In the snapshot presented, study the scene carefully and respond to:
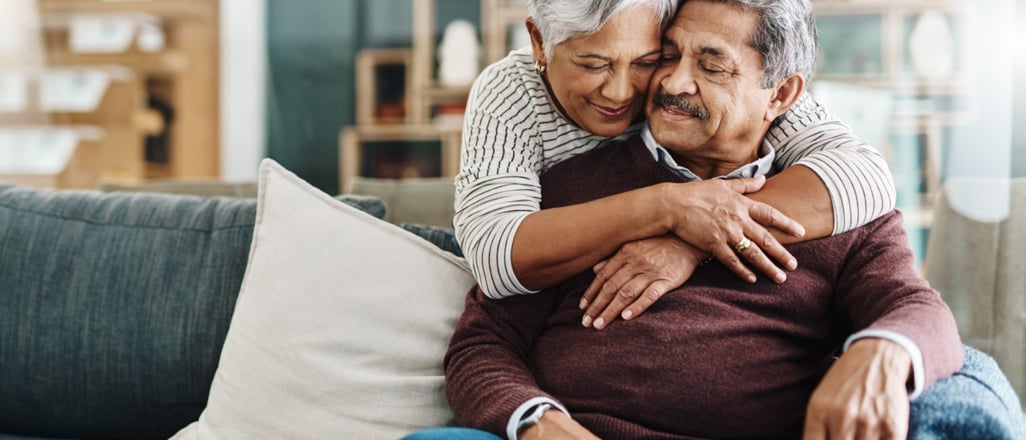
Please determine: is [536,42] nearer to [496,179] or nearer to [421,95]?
[496,179]

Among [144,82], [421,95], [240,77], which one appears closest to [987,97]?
[421,95]

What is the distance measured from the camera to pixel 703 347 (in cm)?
123

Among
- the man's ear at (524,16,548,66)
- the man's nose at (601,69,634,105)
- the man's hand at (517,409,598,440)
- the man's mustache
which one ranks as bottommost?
the man's hand at (517,409,598,440)

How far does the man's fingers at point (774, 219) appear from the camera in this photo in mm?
1239

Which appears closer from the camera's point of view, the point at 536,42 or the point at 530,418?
the point at 530,418

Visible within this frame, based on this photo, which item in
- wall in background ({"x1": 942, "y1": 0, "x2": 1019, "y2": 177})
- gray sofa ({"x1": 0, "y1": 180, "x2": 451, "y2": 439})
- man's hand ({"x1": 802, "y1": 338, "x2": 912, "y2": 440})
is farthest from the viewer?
wall in background ({"x1": 942, "y1": 0, "x2": 1019, "y2": 177})

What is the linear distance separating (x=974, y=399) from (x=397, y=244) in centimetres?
87

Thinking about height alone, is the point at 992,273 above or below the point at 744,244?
below

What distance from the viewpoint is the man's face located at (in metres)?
1.29

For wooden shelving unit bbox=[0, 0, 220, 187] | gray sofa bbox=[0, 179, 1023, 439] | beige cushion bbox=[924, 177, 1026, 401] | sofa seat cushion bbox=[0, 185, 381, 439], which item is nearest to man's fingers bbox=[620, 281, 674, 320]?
gray sofa bbox=[0, 179, 1023, 439]

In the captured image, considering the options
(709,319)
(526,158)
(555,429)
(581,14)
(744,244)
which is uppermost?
(581,14)

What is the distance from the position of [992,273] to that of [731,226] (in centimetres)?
107

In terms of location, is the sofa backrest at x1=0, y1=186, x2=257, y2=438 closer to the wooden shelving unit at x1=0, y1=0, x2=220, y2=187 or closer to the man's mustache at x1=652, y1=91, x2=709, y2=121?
the man's mustache at x1=652, y1=91, x2=709, y2=121

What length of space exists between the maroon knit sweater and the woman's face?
14 centimetres
